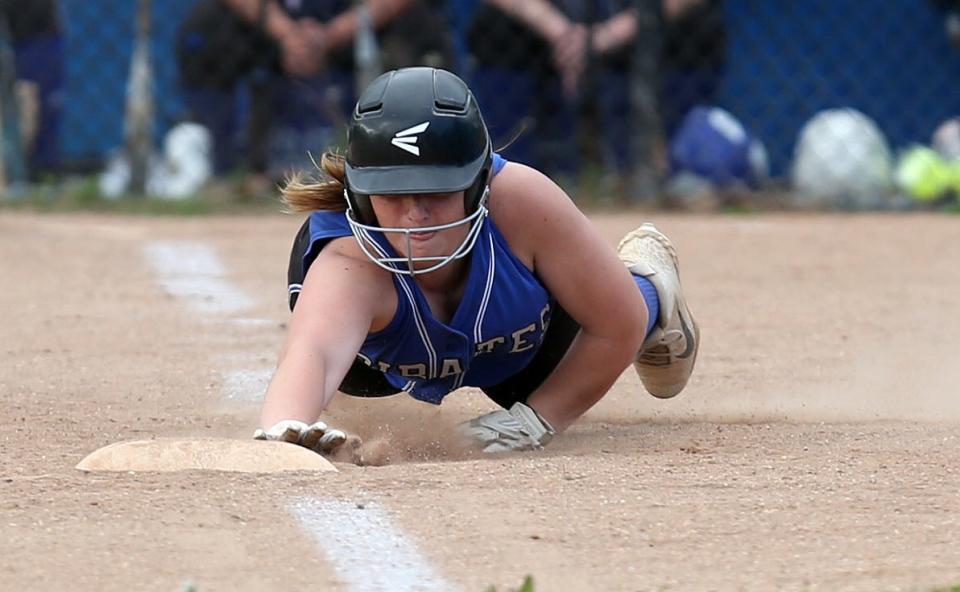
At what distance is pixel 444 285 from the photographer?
11.9 feet

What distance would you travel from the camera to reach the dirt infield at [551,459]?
8.47 ft

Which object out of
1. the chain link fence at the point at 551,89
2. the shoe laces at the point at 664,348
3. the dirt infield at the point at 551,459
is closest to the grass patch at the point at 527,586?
the dirt infield at the point at 551,459

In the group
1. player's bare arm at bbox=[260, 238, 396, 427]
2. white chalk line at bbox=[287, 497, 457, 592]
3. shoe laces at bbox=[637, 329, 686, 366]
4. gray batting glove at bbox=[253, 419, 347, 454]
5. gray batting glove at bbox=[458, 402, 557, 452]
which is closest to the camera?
white chalk line at bbox=[287, 497, 457, 592]

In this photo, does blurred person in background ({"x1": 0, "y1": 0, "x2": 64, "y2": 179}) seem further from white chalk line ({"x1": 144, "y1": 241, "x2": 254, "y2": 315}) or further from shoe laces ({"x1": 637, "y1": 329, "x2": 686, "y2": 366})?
shoe laces ({"x1": 637, "y1": 329, "x2": 686, "y2": 366})

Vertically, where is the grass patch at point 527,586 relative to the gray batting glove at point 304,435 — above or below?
above

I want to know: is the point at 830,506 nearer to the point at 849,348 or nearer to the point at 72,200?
the point at 849,348

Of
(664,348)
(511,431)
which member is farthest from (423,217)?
(664,348)

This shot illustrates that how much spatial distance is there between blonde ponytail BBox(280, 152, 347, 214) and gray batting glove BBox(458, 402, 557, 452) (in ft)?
1.91

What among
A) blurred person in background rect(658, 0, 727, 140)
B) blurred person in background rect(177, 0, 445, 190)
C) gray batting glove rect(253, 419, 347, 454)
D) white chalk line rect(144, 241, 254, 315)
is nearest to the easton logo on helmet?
gray batting glove rect(253, 419, 347, 454)

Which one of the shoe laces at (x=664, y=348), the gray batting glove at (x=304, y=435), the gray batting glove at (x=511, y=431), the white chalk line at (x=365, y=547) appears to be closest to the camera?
the white chalk line at (x=365, y=547)

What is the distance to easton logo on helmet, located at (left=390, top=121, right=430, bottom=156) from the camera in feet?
10.8

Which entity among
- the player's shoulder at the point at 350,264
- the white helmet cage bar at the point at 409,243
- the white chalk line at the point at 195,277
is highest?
the white helmet cage bar at the point at 409,243

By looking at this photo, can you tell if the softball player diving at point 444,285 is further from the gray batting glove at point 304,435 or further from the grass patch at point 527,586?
the grass patch at point 527,586

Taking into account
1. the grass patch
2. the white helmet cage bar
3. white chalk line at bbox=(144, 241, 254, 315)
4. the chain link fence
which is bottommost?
white chalk line at bbox=(144, 241, 254, 315)
